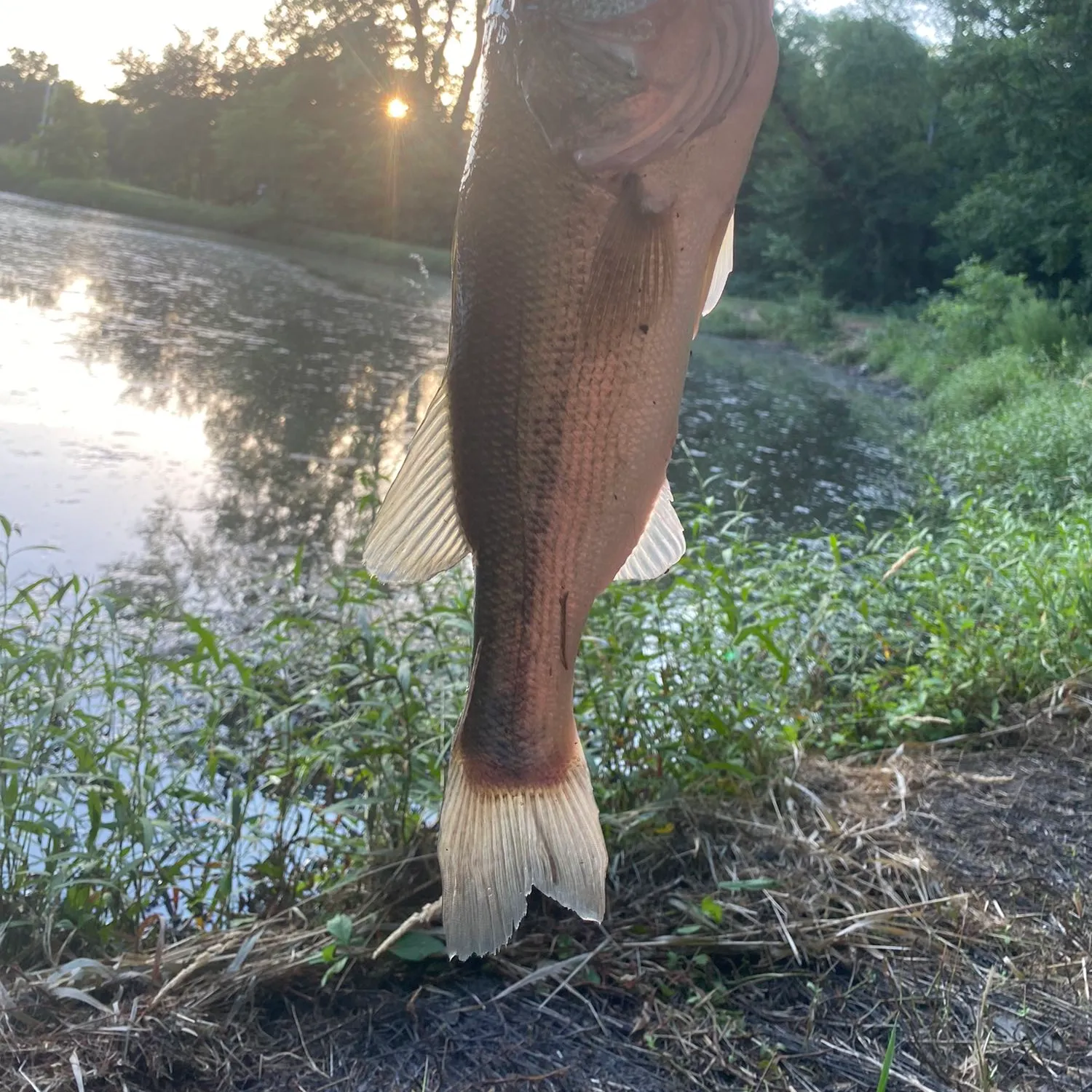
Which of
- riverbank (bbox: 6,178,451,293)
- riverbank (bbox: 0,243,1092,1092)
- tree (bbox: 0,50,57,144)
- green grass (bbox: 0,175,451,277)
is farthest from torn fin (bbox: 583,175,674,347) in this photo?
tree (bbox: 0,50,57,144)

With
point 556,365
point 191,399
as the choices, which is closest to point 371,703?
point 556,365

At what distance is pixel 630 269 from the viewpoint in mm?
1418

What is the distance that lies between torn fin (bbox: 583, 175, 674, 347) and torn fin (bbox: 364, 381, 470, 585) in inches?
11.7

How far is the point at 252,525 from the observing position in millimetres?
7555

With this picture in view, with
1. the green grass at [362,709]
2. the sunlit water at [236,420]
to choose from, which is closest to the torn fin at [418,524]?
the green grass at [362,709]

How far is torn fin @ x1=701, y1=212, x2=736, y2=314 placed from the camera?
157cm

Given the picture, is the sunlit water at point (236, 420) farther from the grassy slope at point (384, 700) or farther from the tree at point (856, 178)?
the tree at point (856, 178)

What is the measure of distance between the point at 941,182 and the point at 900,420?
22.6 meters

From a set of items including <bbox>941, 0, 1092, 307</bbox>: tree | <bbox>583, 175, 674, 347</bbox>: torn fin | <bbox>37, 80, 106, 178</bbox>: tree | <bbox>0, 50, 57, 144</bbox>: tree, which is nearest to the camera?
<bbox>583, 175, 674, 347</bbox>: torn fin

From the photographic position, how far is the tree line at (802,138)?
22359 mm

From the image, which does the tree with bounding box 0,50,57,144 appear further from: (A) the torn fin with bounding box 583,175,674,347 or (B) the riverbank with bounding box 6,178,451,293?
(A) the torn fin with bounding box 583,175,674,347

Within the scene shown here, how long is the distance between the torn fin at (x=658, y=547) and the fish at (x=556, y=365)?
1.1 inches

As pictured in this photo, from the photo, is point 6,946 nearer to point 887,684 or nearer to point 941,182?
point 887,684

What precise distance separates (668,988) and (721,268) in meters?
1.89
